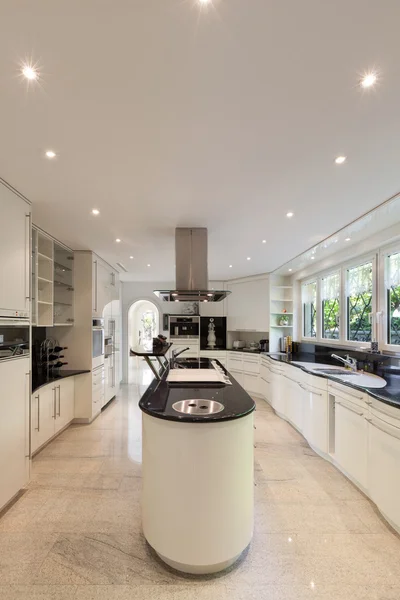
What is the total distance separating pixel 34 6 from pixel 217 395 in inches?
88.6

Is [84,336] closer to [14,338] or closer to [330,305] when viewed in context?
[14,338]

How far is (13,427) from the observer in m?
2.37

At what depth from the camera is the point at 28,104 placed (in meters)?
1.42

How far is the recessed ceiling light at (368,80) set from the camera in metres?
1.24

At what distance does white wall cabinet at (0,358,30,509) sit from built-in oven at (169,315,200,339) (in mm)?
4346

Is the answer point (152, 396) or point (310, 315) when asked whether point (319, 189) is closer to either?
point (152, 396)

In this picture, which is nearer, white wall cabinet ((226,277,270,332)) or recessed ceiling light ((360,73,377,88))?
recessed ceiling light ((360,73,377,88))

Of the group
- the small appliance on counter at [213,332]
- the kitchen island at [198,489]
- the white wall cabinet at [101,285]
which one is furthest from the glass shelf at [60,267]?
the small appliance on counter at [213,332]

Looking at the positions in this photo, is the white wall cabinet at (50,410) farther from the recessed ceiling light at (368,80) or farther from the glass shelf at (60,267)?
the recessed ceiling light at (368,80)

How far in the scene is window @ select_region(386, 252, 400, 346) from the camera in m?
3.24

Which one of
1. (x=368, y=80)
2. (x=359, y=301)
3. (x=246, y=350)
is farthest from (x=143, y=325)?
(x=368, y=80)

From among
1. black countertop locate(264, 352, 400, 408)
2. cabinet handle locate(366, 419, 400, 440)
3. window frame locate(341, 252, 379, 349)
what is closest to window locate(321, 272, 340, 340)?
window frame locate(341, 252, 379, 349)

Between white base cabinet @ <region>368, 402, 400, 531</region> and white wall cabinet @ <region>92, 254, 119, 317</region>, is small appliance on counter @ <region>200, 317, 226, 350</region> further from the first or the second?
white base cabinet @ <region>368, 402, 400, 531</region>

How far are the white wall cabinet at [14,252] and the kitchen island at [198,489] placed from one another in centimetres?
149
